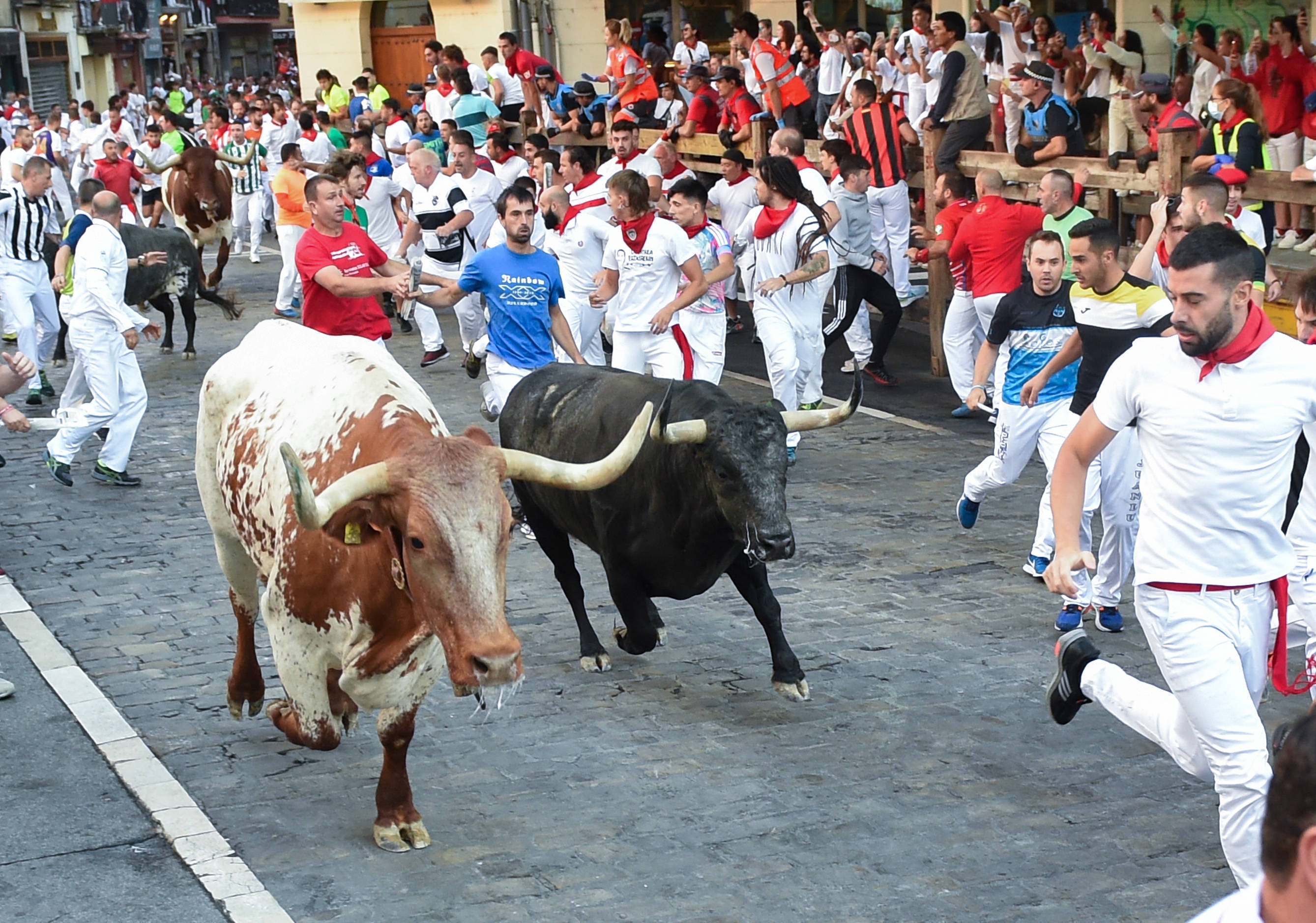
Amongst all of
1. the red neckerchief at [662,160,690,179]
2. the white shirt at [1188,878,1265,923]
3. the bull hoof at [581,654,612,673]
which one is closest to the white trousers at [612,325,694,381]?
the bull hoof at [581,654,612,673]

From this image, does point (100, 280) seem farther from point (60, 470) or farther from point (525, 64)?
point (525, 64)

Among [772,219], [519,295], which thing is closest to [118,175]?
[772,219]

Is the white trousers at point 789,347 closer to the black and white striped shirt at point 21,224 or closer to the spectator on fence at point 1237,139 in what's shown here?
the spectator on fence at point 1237,139

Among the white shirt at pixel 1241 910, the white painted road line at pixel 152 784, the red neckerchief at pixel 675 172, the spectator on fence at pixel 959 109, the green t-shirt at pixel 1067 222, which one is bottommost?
the white painted road line at pixel 152 784

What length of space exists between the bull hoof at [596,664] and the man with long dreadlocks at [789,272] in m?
4.20

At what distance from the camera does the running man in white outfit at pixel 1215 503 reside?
4.87 metres

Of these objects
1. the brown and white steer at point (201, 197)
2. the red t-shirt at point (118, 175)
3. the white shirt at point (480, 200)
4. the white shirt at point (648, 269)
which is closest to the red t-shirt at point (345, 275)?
the white shirt at point (648, 269)

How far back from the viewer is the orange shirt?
62.7 feet

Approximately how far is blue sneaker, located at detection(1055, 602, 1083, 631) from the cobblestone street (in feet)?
0.28

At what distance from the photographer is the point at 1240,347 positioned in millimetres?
4984

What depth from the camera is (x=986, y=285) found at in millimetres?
12594

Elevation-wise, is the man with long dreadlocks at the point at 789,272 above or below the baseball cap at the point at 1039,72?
below

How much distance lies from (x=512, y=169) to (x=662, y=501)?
1218 cm

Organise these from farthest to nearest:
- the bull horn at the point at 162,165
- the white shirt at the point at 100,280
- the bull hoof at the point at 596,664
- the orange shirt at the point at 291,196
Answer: the bull horn at the point at 162,165, the orange shirt at the point at 291,196, the white shirt at the point at 100,280, the bull hoof at the point at 596,664
